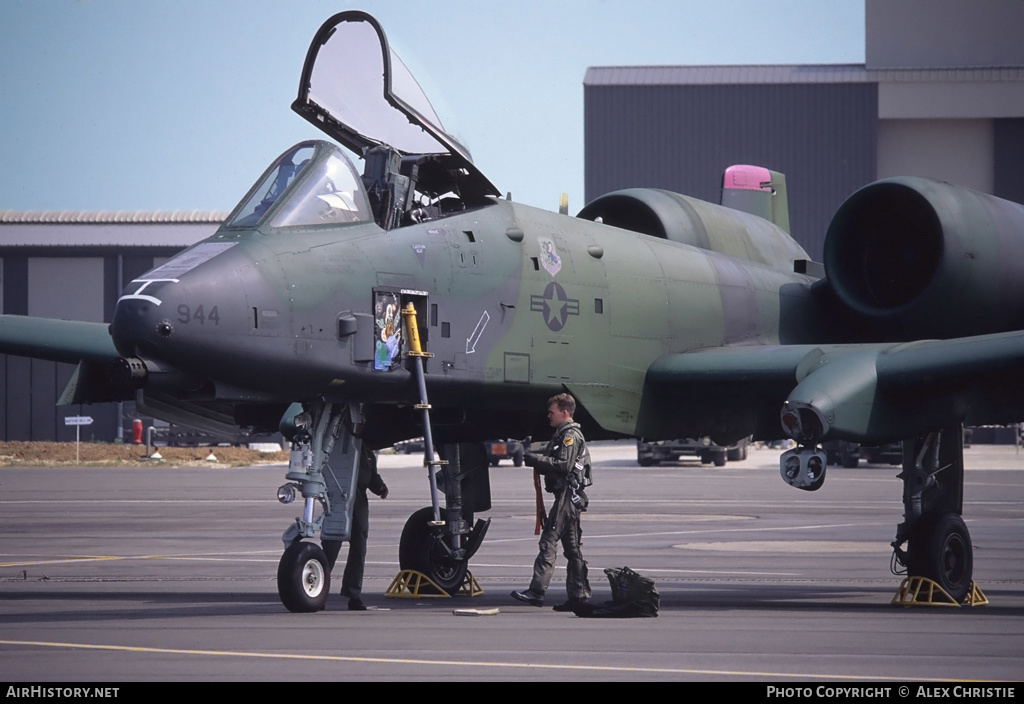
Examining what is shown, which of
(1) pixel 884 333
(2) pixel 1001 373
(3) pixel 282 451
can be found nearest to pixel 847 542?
(1) pixel 884 333

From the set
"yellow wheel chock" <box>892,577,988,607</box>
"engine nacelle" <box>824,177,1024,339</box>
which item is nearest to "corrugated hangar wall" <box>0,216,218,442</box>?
"engine nacelle" <box>824,177,1024,339</box>

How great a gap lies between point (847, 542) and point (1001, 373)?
342 inches

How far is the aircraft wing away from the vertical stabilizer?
5.69 m

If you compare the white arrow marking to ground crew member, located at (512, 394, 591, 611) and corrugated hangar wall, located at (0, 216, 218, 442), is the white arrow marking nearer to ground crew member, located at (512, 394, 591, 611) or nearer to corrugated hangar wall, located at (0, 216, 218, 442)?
ground crew member, located at (512, 394, 591, 611)

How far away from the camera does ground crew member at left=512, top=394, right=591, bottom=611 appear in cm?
1259

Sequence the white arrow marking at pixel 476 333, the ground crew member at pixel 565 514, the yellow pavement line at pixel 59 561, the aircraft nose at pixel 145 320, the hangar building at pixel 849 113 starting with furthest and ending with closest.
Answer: the hangar building at pixel 849 113 → the yellow pavement line at pixel 59 561 → the white arrow marking at pixel 476 333 → the ground crew member at pixel 565 514 → the aircraft nose at pixel 145 320

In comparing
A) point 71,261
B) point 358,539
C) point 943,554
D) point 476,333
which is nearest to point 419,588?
point 358,539

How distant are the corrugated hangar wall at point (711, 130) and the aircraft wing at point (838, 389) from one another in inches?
1984

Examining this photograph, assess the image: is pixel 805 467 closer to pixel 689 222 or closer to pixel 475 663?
pixel 475 663

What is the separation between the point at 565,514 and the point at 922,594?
150 inches

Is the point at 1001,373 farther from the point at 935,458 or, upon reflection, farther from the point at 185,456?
the point at 185,456

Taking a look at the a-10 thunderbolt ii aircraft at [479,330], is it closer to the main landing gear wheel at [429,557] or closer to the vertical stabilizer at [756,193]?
the main landing gear wheel at [429,557]

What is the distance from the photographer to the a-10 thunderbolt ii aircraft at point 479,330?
11.8 meters

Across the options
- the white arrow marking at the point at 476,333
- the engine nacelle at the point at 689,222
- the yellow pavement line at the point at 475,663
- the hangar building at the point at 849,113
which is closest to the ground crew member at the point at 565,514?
the white arrow marking at the point at 476,333
